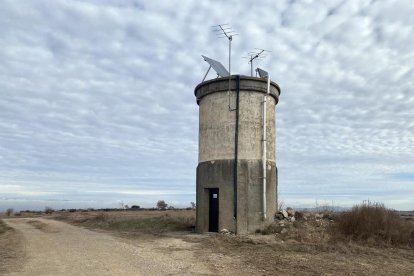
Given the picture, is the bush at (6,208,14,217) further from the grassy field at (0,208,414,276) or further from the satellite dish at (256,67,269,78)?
the satellite dish at (256,67,269,78)

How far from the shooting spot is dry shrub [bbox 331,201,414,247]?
1552cm

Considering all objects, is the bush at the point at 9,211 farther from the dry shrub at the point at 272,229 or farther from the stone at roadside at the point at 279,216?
the dry shrub at the point at 272,229

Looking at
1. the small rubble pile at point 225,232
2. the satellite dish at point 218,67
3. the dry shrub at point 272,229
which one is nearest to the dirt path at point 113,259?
the small rubble pile at point 225,232

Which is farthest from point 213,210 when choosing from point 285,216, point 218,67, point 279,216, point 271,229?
point 218,67

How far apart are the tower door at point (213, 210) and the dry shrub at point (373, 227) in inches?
213

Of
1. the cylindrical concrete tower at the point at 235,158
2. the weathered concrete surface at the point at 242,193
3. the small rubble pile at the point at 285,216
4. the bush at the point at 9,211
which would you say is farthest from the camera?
the bush at the point at 9,211

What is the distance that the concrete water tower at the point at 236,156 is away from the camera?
61.8ft

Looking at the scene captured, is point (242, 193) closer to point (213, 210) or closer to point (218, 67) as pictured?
point (213, 210)

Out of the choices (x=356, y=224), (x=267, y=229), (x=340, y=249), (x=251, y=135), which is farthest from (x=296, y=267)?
(x=251, y=135)

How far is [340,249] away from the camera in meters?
13.3

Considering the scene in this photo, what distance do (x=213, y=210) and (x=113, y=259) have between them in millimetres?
8411

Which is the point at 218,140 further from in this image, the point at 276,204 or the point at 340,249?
the point at 340,249

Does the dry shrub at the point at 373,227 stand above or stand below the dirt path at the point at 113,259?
above

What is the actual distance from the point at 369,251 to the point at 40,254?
1047 centimetres
